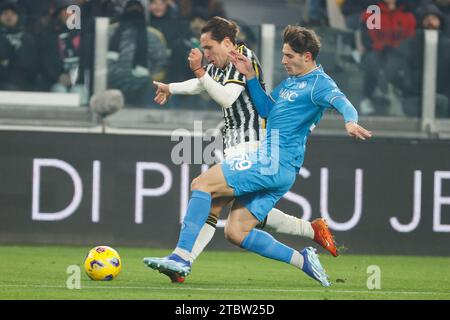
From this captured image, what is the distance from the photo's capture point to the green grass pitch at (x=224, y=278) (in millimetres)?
8609

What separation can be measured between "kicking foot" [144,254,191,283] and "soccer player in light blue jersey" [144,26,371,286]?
1 cm

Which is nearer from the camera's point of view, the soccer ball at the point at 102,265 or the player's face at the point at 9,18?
the soccer ball at the point at 102,265

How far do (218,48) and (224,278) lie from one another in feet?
6.46

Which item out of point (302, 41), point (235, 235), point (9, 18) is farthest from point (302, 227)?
point (9, 18)

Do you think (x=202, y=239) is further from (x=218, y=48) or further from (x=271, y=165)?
(x=218, y=48)

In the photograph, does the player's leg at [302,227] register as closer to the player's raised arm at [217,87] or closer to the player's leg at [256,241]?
the player's leg at [256,241]

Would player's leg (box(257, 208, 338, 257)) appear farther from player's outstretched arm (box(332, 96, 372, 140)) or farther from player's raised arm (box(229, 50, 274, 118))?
player's outstretched arm (box(332, 96, 372, 140))

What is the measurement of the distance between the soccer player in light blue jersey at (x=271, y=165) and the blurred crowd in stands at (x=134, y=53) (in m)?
4.44

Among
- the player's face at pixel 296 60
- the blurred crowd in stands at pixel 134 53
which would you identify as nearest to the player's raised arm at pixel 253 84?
the player's face at pixel 296 60

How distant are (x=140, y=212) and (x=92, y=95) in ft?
4.79

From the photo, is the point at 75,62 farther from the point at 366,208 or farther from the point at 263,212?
the point at 263,212

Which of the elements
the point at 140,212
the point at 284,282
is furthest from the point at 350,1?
the point at 284,282

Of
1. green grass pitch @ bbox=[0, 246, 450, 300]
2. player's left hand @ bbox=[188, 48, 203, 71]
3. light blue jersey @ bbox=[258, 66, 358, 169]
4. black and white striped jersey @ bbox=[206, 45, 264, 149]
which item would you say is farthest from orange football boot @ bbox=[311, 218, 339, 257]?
player's left hand @ bbox=[188, 48, 203, 71]

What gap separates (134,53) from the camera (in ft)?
45.4
